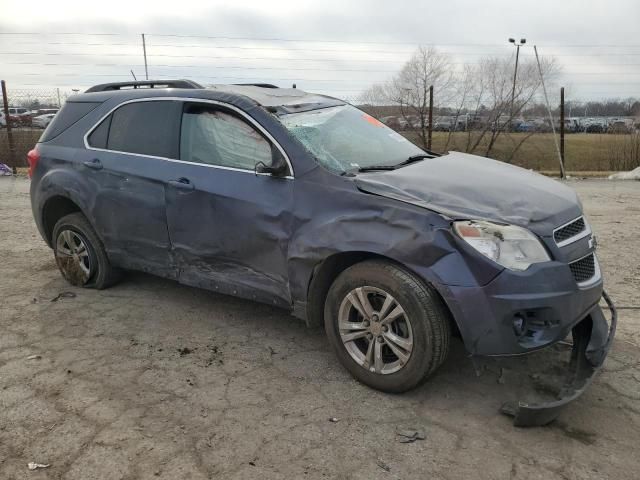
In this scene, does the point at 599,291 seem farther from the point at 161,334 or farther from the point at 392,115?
the point at 392,115

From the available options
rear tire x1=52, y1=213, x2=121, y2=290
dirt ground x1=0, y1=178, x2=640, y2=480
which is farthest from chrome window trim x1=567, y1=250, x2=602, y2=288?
rear tire x1=52, y1=213, x2=121, y2=290

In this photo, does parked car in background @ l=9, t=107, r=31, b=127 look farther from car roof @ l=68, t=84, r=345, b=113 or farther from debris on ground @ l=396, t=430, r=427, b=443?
debris on ground @ l=396, t=430, r=427, b=443

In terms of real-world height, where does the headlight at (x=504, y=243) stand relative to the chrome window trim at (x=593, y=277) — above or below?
above

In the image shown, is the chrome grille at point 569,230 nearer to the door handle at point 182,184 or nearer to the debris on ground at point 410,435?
the debris on ground at point 410,435

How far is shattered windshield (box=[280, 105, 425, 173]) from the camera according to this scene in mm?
3721

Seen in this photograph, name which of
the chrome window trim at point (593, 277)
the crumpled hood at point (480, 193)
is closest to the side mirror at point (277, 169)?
the crumpled hood at point (480, 193)

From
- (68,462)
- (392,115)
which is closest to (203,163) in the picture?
(68,462)

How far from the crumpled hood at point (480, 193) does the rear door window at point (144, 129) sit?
1.65 m

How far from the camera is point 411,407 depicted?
3.21 metres

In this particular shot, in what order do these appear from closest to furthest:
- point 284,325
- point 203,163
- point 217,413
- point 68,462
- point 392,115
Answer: point 68,462, point 217,413, point 203,163, point 284,325, point 392,115

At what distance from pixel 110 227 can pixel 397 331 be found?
2.65 m

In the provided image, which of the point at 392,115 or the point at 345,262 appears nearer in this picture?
the point at 345,262

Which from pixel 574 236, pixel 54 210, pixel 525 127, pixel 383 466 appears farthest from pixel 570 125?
pixel 383 466

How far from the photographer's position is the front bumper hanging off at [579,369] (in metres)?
2.86
